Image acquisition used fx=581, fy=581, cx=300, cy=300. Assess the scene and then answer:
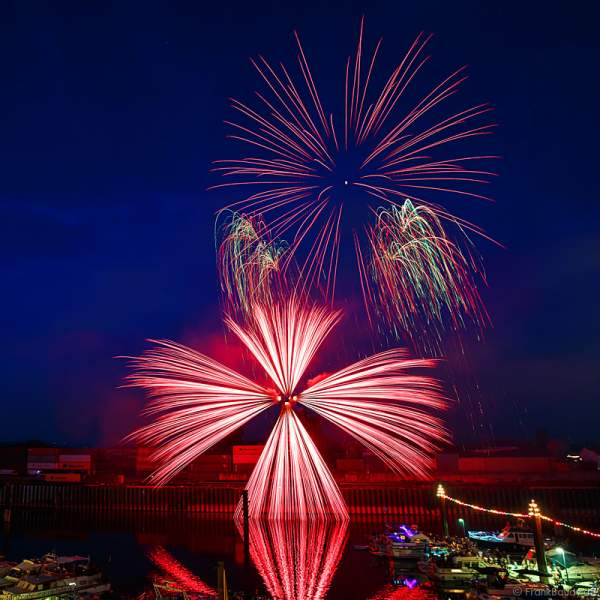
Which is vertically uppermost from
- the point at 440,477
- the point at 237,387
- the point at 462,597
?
the point at 237,387

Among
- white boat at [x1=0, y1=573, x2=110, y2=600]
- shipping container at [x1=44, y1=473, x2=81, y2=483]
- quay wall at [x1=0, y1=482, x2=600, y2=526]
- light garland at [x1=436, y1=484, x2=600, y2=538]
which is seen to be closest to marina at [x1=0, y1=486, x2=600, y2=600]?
white boat at [x1=0, y1=573, x2=110, y2=600]

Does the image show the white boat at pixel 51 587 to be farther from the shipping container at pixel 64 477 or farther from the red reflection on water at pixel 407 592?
the shipping container at pixel 64 477

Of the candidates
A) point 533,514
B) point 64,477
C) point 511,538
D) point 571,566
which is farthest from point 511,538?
point 64,477

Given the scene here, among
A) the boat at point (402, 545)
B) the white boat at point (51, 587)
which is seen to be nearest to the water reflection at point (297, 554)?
the boat at point (402, 545)

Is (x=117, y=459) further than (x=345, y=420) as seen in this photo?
Yes

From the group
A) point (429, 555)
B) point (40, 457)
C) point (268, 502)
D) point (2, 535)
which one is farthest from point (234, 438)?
point (429, 555)

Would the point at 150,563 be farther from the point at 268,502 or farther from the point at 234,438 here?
the point at 234,438
